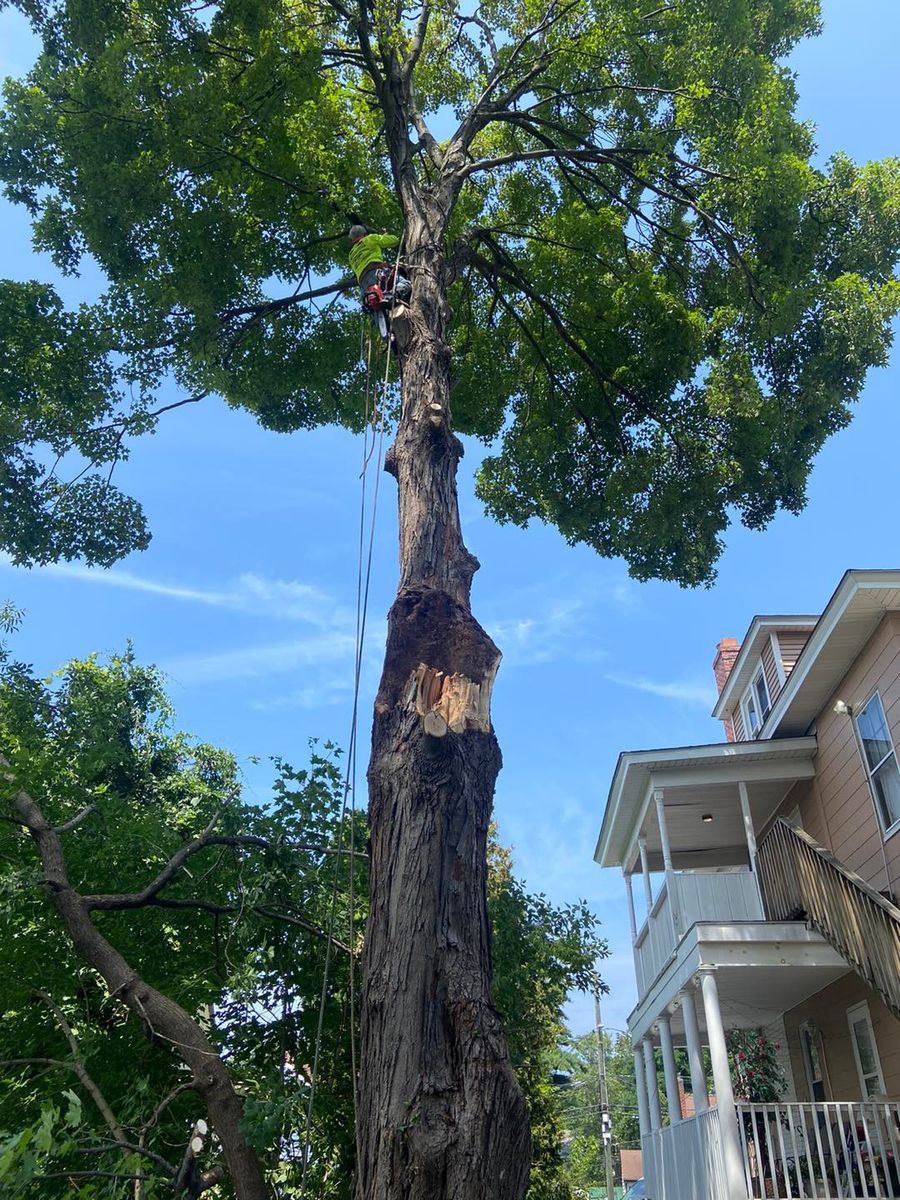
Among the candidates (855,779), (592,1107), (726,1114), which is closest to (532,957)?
(726,1114)

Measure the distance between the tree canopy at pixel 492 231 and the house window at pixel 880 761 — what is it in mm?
2353

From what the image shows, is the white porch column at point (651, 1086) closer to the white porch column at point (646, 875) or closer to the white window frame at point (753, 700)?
the white porch column at point (646, 875)

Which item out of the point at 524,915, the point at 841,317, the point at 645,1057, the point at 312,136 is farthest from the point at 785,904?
the point at 312,136

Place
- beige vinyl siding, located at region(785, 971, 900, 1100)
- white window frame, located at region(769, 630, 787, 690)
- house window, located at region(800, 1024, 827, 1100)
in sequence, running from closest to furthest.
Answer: beige vinyl siding, located at region(785, 971, 900, 1100) < house window, located at region(800, 1024, 827, 1100) < white window frame, located at region(769, 630, 787, 690)

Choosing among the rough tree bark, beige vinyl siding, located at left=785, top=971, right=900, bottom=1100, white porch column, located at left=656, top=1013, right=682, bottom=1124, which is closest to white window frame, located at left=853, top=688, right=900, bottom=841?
beige vinyl siding, located at left=785, top=971, right=900, bottom=1100

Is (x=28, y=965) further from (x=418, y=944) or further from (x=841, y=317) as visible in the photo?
(x=841, y=317)

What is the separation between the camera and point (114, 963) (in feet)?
14.5

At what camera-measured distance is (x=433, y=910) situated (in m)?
3.34

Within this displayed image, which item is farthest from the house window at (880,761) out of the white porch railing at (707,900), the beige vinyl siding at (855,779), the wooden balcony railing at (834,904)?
the white porch railing at (707,900)

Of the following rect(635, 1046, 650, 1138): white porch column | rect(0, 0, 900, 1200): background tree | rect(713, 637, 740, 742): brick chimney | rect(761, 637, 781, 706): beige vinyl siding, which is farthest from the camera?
rect(713, 637, 740, 742): brick chimney

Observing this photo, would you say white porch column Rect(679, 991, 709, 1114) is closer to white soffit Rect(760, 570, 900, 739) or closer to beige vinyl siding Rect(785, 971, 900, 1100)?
beige vinyl siding Rect(785, 971, 900, 1100)

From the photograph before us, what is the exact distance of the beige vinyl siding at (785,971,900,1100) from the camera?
30.2 ft

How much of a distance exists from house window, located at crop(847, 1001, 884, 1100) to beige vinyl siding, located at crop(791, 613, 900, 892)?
5.13ft

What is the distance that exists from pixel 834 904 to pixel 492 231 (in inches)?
294
